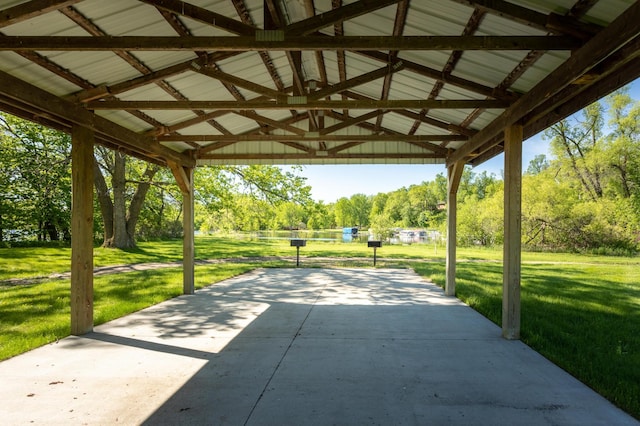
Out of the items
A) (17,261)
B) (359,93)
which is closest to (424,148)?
(359,93)

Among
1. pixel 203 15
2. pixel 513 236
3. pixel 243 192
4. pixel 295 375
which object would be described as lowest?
pixel 295 375

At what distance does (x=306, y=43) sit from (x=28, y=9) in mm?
2109

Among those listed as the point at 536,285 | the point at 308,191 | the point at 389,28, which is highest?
the point at 389,28

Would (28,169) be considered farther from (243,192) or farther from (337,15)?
(337,15)

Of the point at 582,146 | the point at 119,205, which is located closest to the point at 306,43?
the point at 119,205

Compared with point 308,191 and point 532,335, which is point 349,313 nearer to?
point 532,335

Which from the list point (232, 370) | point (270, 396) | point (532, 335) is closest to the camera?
point (270, 396)

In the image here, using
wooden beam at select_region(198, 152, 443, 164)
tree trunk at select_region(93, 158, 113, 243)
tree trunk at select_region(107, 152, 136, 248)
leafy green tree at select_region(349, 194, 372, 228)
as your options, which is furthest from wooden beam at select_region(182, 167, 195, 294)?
leafy green tree at select_region(349, 194, 372, 228)

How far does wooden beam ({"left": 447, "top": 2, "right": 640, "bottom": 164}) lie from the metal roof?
1 cm

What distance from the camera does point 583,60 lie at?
2.96m

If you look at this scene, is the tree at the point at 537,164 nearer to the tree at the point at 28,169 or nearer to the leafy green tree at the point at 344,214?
the leafy green tree at the point at 344,214

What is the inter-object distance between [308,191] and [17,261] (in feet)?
33.9

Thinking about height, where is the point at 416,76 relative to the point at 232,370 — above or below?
above

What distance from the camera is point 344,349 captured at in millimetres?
4188
